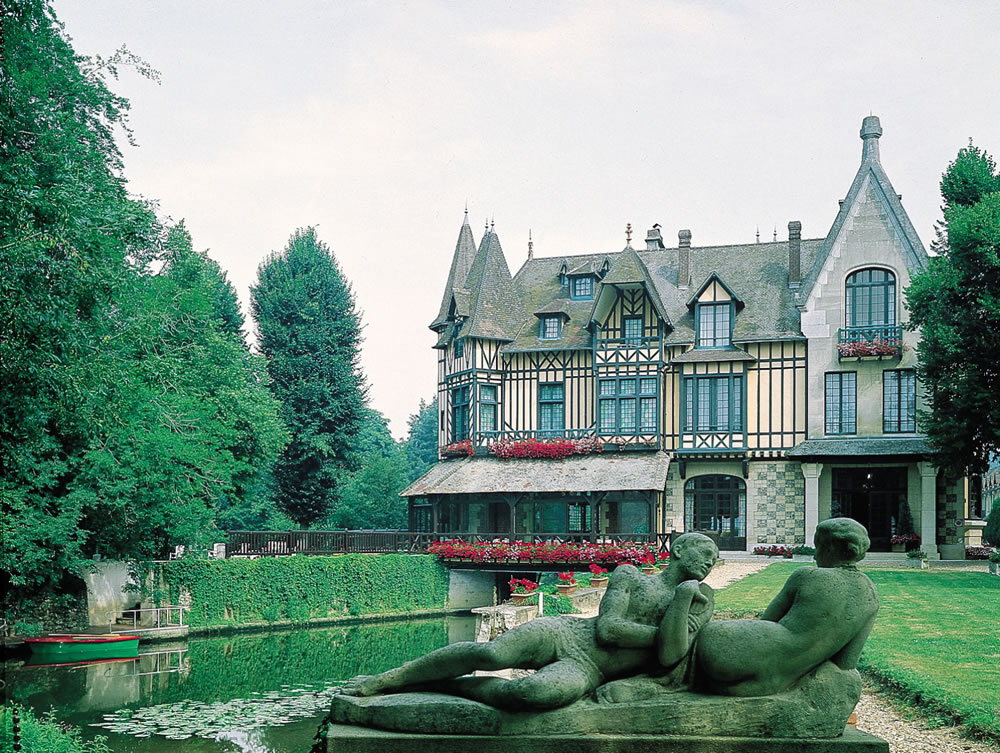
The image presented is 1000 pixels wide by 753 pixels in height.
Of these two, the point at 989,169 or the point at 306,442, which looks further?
the point at 306,442

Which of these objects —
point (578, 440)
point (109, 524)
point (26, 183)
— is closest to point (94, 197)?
point (26, 183)

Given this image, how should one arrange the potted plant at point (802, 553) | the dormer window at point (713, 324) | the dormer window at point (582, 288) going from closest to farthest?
the potted plant at point (802, 553) < the dormer window at point (713, 324) < the dormer window at point (582, 288)

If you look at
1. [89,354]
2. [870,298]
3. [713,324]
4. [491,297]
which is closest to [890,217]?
[870,298]

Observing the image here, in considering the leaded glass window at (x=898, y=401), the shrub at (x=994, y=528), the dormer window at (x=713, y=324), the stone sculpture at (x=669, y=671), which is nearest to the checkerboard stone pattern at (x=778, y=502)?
the leaded glass window at (x=898, y=401)

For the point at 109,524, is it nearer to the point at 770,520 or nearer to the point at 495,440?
the point at 495,440

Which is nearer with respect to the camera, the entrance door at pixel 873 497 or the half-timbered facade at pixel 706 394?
the entrance door at pixel 873 497

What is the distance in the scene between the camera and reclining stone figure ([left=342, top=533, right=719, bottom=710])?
5438 mm

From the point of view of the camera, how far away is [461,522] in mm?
35531

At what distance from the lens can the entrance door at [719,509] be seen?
33094mm

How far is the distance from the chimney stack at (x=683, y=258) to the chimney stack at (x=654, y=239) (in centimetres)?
212

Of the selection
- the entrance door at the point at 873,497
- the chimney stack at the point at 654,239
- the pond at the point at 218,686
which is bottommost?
the pond at the point at 218,686

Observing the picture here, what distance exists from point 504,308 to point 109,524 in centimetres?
1772

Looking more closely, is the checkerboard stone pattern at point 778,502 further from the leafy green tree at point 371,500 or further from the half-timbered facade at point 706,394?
the leafy green tree at point 371,500

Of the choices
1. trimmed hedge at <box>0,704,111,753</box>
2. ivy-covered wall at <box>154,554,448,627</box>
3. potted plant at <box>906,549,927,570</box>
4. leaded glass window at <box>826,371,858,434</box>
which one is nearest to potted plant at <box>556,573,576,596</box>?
ivy-covered wall at <box>154,554,448,627</box>
